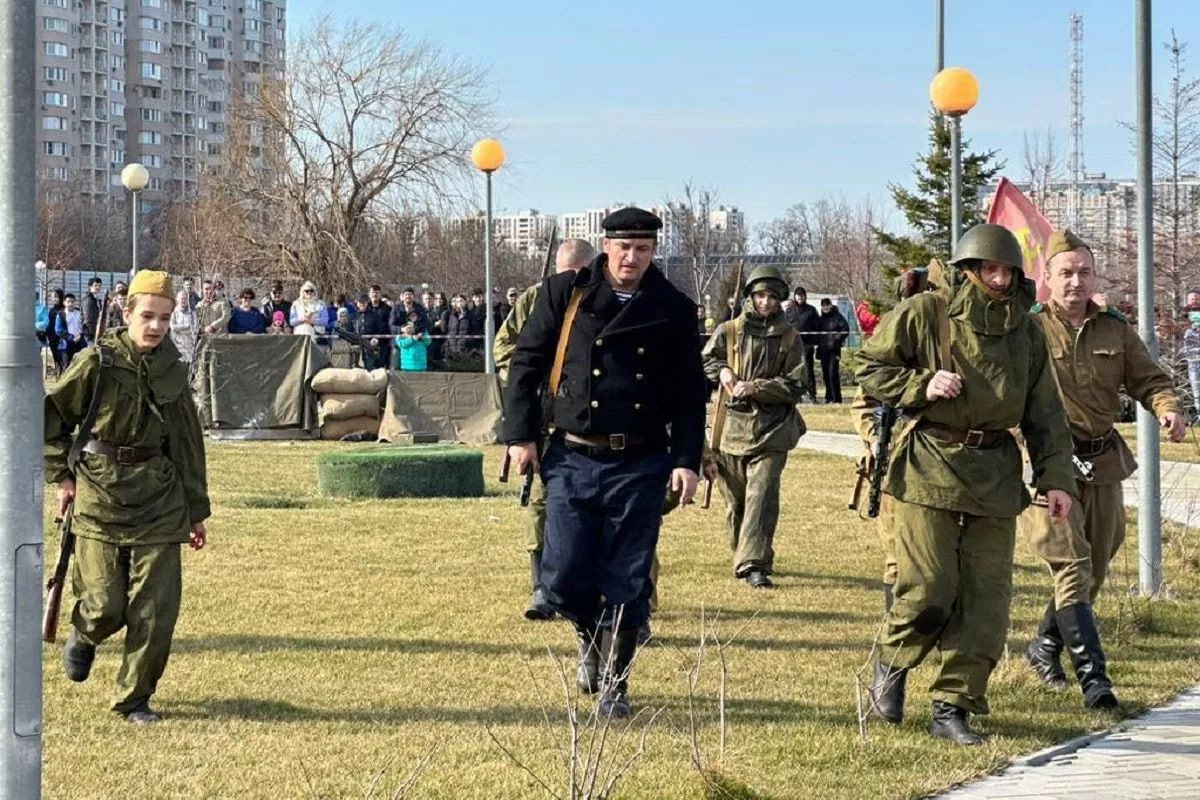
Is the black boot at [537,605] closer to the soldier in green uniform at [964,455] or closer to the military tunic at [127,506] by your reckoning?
the military tunic at [127,506]

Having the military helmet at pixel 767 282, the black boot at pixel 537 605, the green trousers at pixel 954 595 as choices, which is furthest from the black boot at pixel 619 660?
the military helmet at pixel 767 282

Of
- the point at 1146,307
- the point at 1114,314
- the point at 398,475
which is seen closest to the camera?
the point at 1114,314

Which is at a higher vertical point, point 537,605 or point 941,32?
point 941,32

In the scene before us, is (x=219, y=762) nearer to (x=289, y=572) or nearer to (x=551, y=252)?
(x=289, y=572)

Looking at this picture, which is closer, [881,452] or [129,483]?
[129,483]

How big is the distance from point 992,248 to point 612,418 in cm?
168

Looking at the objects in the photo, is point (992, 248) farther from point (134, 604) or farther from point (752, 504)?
point (752, 504)

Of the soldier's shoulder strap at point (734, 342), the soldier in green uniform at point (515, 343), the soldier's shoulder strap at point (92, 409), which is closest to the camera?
the soldier's shoulder strap at point (92, 409)

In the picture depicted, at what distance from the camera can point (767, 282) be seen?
1114 centimetres

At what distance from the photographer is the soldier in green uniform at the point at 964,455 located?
694cm

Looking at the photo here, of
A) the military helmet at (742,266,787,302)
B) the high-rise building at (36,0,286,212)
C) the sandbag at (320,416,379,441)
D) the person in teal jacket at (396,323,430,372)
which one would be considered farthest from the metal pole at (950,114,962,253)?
the high-rise building at (36,0,286,212)

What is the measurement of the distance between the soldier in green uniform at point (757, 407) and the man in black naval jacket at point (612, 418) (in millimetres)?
3898

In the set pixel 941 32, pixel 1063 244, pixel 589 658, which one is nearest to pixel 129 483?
pixel 589 658

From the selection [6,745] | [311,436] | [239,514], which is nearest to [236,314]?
[311,436]
